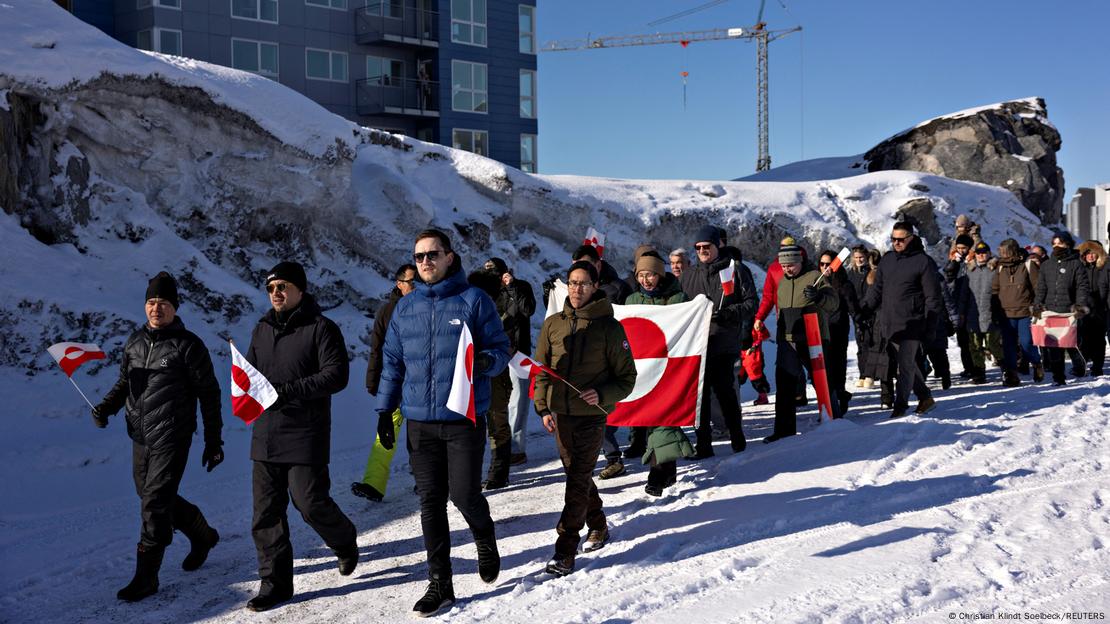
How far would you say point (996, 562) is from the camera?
16.6 feet

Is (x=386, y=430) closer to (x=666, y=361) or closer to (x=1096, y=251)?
(x=666, y=361)

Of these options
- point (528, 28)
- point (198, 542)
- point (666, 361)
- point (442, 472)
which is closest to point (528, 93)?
point (528, 28)

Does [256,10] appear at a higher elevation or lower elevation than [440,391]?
higher

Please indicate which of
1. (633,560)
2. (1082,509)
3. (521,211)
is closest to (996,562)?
(1082,509)

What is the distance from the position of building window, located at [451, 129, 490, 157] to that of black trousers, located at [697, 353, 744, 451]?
1037 inches

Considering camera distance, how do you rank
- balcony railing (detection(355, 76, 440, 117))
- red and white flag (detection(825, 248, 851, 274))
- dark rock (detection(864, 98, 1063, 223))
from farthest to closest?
balcony railing (detection(355, 76, 440, 117)) → dark rock (detection(864, 98, 1063, 223)) → red and white flag (detection(825, 248, 851, 274))

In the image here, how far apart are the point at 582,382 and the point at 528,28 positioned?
32.2 metres

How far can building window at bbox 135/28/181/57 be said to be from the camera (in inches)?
1056

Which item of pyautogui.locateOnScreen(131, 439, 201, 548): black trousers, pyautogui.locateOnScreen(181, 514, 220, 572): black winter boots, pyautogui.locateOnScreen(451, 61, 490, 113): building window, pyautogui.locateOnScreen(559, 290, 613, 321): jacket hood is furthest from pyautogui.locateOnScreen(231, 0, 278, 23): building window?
pyautogui.locateOnScreen(559, 290, 613, 321): jacket hood

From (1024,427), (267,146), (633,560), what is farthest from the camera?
(267,146)

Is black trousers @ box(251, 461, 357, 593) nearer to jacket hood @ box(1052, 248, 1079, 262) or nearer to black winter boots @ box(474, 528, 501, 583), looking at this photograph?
black winter boots @ box(474, 528, 501, 583)

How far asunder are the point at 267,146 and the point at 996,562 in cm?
1202

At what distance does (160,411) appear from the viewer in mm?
5336

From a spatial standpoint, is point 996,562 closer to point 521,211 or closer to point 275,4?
point 521,211
